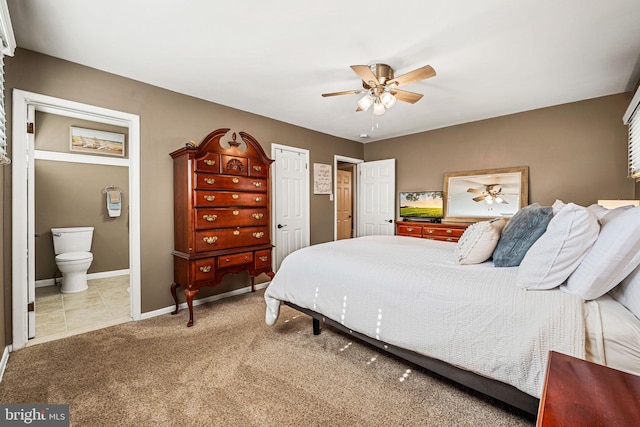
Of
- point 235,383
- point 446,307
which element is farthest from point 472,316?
point 235,383

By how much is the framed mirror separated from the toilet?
5.31 metres

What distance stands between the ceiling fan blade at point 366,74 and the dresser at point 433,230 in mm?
2468

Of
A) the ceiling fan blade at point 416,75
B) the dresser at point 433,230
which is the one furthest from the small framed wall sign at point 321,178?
the ceiling fan blade at point 416,75

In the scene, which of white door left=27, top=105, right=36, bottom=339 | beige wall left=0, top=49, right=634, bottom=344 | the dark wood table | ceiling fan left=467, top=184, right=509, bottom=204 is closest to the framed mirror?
ceiling fan left=467, top=184, right=509, bottom=204

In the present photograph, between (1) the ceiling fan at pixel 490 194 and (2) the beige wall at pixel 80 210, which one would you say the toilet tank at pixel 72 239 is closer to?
(2) the beige wall at pixel 80 210

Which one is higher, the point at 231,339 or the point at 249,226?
the point at 249,226

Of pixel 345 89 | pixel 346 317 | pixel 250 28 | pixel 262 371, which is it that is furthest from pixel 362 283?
pixel 345 89

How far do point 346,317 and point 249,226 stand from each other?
1.68 meters

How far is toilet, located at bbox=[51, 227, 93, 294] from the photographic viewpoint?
374 cm

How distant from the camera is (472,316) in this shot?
1.42 m

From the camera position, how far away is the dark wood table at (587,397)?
620mm

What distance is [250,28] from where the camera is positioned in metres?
2.07

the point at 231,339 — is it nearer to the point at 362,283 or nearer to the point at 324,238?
the point at 362,283

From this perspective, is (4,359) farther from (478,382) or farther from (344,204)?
(344,204)
